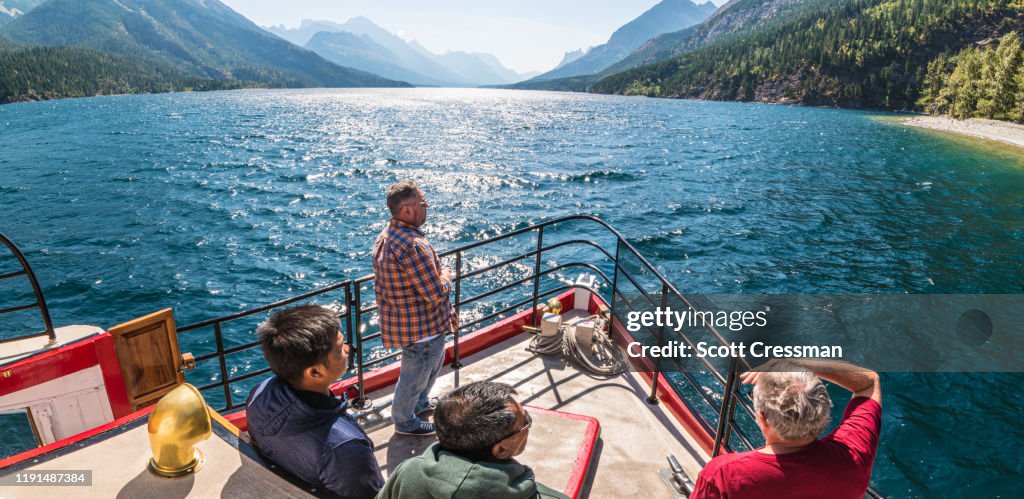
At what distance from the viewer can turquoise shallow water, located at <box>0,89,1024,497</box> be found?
10609 mm

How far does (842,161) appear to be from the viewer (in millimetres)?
41156

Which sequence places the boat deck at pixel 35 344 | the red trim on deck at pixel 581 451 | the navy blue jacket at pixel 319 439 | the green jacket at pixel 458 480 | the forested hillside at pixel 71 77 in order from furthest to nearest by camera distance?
the forested hillside at pixel 71 77, the boat deck at pixel 35 344, the red trim on deck at pixel 581 451, the navy blue jacket at pixel 319 439, the green jacket at pixel 458 480

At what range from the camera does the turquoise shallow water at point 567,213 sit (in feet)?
34.8

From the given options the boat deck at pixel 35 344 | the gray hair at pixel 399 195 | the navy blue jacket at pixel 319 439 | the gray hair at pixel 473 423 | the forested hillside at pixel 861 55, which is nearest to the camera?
the gray hair at pixel 473 423

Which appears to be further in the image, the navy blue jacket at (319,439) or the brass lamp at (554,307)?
the brass lamp at (554,307)

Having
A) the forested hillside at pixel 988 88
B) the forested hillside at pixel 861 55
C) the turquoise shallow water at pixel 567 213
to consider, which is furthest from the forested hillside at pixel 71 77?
the forested hillside at pixel 988 88

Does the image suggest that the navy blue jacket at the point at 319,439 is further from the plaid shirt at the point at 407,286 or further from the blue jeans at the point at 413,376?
the blue jeans at the point at 413,376

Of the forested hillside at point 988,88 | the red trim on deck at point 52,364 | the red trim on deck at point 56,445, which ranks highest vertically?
the forested hillside at point 988,88

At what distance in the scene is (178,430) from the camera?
8.89ft

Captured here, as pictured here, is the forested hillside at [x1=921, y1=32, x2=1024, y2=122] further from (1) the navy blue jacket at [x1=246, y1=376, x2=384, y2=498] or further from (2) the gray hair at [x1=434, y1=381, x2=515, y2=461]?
(1) the navy blue jacket at [x1=246, y1=376, x2=384, y2=498]

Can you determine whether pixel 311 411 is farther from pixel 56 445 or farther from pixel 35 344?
pixel 35 344

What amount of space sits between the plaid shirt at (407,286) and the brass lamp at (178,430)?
1.32 metres

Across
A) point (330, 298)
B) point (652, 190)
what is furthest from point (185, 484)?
point (652, 190)

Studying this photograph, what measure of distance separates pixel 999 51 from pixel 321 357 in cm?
11045
